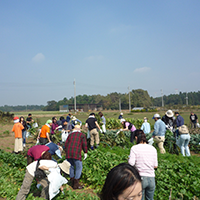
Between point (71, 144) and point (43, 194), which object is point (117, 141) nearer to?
point (71, 144)

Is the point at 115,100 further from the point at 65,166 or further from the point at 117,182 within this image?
the point at 117,182

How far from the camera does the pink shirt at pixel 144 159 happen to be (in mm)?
3609

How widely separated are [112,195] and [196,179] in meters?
3.88

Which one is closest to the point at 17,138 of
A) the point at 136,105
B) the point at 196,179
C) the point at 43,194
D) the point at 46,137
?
the point at 46,137

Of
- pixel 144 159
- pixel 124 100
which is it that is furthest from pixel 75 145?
pixel 124 100

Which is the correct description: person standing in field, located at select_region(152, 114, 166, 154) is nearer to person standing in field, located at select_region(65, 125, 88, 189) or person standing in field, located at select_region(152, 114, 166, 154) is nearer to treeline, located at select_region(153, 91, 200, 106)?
person standing in field, located at select_region(65, 125, 88, 189)

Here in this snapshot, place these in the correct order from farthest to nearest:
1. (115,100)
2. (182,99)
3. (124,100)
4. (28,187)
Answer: (182,99), (115,100), (124,100), (28,187)

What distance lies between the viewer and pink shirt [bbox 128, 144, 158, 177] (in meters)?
3.61

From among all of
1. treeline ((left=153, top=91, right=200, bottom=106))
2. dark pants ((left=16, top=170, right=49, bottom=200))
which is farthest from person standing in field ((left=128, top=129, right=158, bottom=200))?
treeline ((left=153, top=91, right=200, bottom=106))

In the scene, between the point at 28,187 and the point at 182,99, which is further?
the point at 182,99

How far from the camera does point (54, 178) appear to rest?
4.29m


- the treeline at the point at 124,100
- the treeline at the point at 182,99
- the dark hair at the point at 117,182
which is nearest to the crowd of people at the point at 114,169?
the dark hair at the point at 117,182

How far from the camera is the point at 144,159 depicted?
3627mm

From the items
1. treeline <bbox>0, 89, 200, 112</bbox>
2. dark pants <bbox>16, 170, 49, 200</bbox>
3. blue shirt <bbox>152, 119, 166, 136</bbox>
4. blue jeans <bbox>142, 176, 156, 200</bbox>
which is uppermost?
treeline <bbox>0, 89, 200, 112</bbox>
